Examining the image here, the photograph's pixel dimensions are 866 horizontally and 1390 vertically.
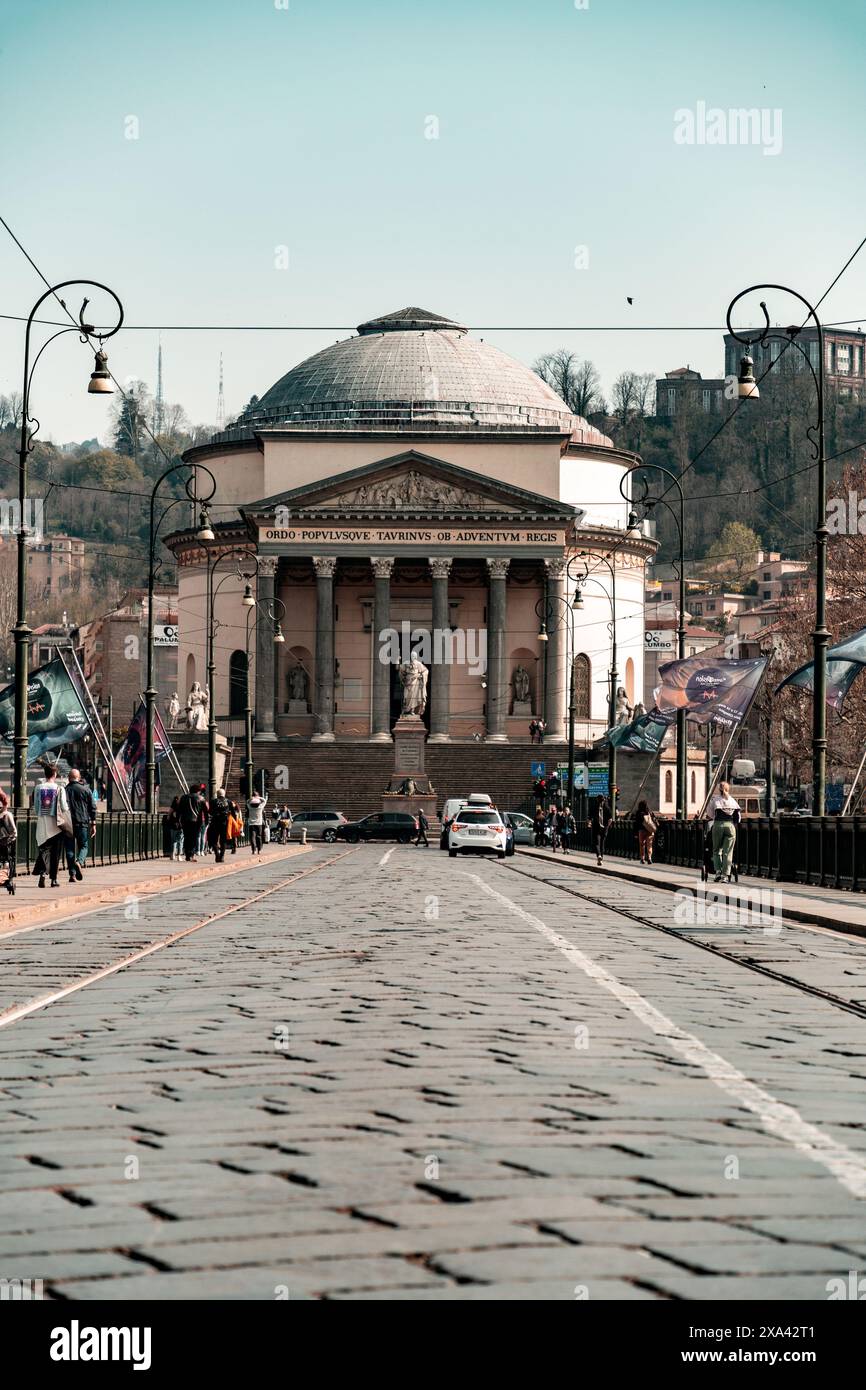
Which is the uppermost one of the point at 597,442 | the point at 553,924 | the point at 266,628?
the point at 597,442

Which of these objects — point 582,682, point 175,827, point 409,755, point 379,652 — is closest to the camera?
point 175,827

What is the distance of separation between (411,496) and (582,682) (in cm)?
1860

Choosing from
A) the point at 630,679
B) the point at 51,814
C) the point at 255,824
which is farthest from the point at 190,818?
the point at 630,679

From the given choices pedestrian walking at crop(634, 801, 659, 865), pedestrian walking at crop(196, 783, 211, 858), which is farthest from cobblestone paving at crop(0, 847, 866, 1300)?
pedestrian walking at crop(634, 801, 659, 865)

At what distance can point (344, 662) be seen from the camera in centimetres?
10538

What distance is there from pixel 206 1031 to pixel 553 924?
37.2ft

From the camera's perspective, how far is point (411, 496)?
9719 centimetres

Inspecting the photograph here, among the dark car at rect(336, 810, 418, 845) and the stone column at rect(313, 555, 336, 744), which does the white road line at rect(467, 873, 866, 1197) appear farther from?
the stone column at rect(313, 555, 336, 744)

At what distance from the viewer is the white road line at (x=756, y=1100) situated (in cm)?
725

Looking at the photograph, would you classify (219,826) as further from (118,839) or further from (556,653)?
(556,653)
